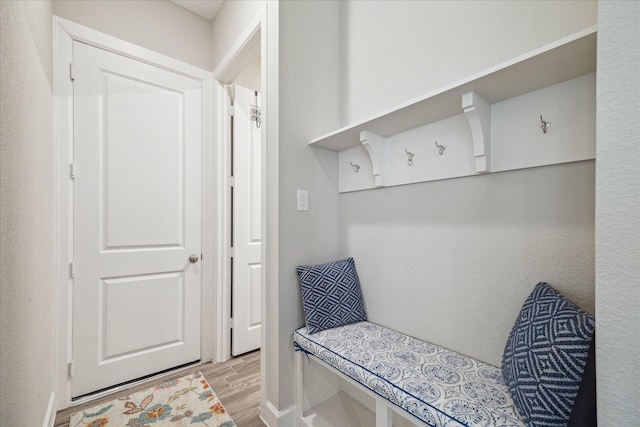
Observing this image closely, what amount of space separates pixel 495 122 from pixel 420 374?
0.98 m

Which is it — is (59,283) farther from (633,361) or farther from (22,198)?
(633,361)

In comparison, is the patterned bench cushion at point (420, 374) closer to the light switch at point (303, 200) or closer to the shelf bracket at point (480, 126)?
the light switch at point (303, 200)

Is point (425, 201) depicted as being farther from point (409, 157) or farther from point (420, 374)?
point (420, 374)

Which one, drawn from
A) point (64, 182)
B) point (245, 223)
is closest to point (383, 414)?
point (245, 223)

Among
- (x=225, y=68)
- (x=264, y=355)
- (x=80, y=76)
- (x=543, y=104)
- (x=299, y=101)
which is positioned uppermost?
(x=225, y=68)

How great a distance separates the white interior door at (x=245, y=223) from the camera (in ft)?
7.38

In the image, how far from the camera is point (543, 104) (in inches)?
38.0

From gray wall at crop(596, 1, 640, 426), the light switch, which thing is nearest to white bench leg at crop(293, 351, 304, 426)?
the light switch

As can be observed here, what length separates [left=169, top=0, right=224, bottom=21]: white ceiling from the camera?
2.11m

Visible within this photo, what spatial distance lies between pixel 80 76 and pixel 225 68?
88 centimetres

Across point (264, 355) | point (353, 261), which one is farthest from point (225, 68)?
point (264, 355)

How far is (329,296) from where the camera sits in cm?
144

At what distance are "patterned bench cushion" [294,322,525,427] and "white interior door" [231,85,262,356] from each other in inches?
39.2

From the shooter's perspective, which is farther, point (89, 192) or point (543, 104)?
point (89, 192)
